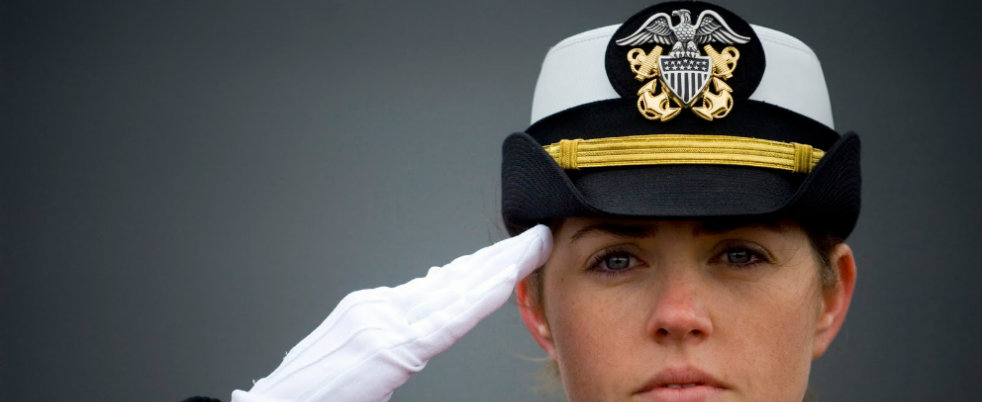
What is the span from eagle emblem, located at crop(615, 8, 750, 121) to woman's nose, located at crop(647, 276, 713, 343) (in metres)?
0.25

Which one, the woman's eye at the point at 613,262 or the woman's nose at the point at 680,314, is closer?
the woman's nose at the point at 680,314

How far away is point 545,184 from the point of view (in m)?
1.39

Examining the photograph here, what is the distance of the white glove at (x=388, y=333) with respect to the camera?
1.30m

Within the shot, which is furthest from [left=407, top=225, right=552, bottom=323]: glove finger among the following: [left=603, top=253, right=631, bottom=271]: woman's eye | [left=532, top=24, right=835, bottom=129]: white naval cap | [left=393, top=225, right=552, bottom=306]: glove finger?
[left=532, top=24, right=835, bottom=129]: white naval cap

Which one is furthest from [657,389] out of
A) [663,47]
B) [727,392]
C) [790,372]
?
[663,47]

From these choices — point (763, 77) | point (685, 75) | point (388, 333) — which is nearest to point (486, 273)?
point (388, 333)

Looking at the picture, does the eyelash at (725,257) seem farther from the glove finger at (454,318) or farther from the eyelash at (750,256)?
the glove finger at (454,318)

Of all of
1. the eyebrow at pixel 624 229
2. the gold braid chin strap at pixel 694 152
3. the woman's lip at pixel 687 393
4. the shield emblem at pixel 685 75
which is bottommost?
the woman's lip at pixel 687 393

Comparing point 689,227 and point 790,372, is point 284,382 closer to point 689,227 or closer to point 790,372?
point 689,227

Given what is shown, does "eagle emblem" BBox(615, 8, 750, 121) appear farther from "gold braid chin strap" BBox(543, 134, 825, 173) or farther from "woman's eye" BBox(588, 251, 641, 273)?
"woman's eye" BBox(588, 251, 641, 273)

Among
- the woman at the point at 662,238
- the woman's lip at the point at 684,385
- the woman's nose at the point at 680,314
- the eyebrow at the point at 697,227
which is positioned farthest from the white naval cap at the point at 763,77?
the woman's lip at the point at 684,385

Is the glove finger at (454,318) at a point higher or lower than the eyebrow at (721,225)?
lower

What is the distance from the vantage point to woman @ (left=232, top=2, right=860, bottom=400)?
1.30 m

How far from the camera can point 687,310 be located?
4.19 ft
